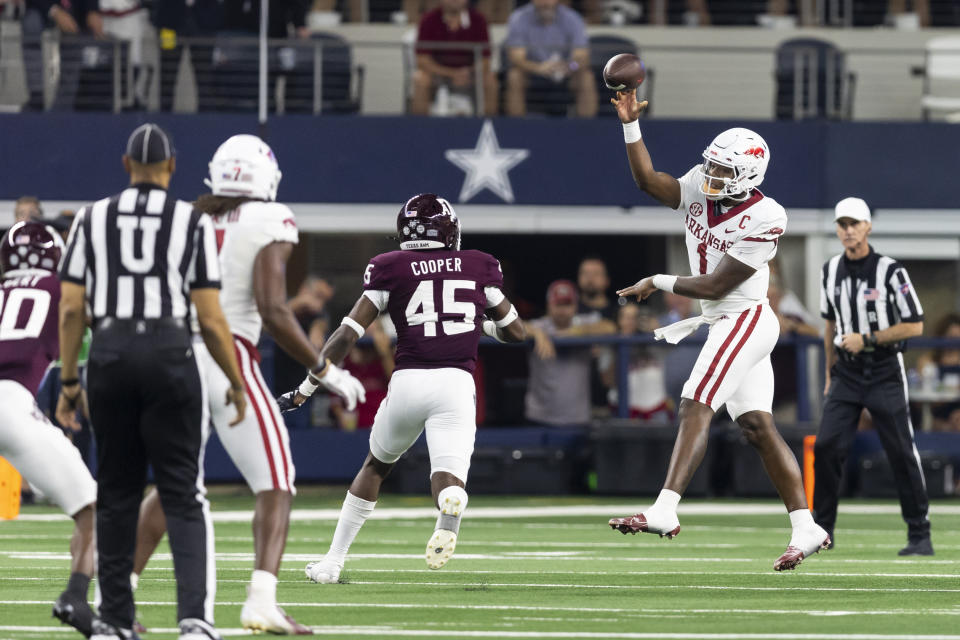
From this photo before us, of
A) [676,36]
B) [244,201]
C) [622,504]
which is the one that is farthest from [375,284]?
[676,36]

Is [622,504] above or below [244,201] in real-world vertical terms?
below

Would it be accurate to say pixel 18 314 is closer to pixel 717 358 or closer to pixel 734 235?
pixel 717 358

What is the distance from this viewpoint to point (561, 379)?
1783 cm

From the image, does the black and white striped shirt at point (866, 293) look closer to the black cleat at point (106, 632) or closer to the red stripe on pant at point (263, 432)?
the red stripe on pant at point (263, 432)

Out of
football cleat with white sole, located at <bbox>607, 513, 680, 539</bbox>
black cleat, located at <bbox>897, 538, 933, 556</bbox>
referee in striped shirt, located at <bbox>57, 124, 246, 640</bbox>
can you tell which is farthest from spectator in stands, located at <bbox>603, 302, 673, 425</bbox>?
referee in striped shirt, located at <bbox>57, 124, 246, 640</bbox>

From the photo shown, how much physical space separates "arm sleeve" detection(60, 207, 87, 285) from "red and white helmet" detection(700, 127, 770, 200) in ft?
13.6

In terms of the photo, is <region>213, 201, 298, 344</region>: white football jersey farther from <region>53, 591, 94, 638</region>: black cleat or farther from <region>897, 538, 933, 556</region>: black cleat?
<region>897, 538, 933, 556</region>: black cleat

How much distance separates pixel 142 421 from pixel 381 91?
14584 millimetres

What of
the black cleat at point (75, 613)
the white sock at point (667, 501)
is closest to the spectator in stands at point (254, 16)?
the white sock at point (667, 501)

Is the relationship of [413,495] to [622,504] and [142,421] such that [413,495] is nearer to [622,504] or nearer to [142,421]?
[622,504]

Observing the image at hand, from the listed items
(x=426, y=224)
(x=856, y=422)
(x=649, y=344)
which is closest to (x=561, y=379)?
(x=649, y=344)

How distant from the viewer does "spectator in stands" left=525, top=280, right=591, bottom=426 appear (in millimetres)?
17766

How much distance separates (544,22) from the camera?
62.5 ft

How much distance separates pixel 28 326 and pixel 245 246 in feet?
4.22
